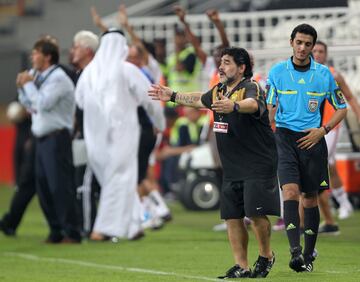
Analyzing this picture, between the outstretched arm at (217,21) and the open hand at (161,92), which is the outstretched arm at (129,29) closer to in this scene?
the outstretched arm at (217,21)

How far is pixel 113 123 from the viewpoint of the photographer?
16172 mm

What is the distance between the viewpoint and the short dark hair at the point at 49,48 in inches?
635

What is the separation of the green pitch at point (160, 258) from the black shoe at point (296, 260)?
0.08 meters

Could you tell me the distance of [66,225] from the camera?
52.7 feet

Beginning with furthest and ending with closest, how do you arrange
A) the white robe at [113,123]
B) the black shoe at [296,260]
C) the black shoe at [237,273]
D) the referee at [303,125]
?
the white robe at [113,123] → the referee at [303,125] → the black shoe at [296,260] → the black shoe at [237,273]

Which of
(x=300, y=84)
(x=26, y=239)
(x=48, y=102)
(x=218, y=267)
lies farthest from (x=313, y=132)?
(x=26, y=239)

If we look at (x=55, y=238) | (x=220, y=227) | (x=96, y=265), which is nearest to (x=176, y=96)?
(x=96, y=265)

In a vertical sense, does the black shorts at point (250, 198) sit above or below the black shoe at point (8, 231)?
above

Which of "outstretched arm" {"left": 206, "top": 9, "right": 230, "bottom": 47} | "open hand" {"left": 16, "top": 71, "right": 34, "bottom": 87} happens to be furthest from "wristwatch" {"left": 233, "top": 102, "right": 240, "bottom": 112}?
"open hand" {"left": 16, "top": 71, "right": 34, "bottom": 87}

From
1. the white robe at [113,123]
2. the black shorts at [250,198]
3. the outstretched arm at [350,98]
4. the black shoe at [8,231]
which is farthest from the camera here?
the black shoe at [8,231]

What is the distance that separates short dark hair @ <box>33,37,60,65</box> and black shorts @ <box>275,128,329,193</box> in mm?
4668

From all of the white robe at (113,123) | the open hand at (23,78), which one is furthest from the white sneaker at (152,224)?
the open hand at (23,78)

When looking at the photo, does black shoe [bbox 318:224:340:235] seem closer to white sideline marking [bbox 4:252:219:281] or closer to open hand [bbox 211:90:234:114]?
white sideline marking [bbox 4:252:219:281]

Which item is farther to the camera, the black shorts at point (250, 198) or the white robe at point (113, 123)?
the white robe at point (113, 123)
